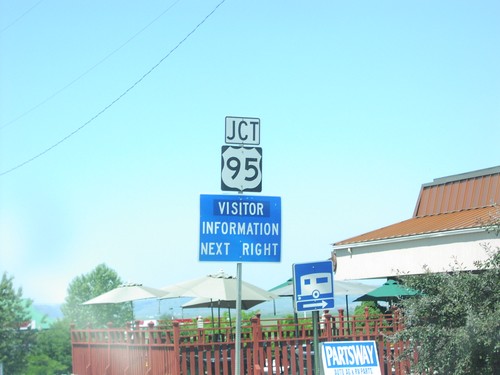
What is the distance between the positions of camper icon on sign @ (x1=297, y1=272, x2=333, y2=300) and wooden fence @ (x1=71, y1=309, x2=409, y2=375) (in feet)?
22.0

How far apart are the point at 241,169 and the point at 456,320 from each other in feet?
16.5

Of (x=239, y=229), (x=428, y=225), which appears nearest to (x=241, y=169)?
(x=239, y=229)

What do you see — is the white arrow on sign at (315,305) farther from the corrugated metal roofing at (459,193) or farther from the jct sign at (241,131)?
the corrugated metal roofing at (459,193)

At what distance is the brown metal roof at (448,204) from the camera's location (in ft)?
80.5

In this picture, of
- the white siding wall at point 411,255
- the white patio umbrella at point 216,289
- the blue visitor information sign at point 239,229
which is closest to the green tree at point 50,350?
the white siding wall at point 411,255

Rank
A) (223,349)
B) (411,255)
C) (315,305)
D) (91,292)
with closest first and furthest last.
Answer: (315,305) < (223,349) < (411,255) < (91,292)

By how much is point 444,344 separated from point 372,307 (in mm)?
17534

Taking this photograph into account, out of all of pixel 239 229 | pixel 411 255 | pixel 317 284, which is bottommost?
pixel 317 284

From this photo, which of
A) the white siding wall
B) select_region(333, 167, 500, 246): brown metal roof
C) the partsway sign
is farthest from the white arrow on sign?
Answer: select_region(333, 167, 500, 246): brown metal roof

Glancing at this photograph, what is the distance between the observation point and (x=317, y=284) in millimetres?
9719

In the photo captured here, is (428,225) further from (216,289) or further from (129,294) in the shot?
(129,294)

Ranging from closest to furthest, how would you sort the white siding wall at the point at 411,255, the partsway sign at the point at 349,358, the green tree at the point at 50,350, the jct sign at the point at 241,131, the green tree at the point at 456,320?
the jct sign at the point at 241,131 < the partsway sign at the point at 349,358 < the green tree at the point at 456,320 < the white siding wall at the point at 411,255 < the green tree at the point at 50,350

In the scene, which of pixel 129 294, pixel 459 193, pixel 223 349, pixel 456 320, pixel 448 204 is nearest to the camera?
pixel 456 320

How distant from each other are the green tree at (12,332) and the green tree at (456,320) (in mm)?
27638
